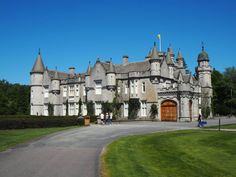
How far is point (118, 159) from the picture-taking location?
47.1 ft

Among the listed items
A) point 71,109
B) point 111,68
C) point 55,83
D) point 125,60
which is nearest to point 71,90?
point 55,83

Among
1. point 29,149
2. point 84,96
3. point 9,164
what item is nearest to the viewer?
point 9,164

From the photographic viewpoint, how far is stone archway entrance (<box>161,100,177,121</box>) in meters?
48.9

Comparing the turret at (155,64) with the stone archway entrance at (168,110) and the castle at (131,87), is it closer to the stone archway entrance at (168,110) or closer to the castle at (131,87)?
the castle at (131,87)

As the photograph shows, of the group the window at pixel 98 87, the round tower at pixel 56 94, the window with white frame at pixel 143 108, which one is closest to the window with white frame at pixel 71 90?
the round tower at pixel 56 94

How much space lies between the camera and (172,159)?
47.3 ft

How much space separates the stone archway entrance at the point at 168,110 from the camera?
161 feet

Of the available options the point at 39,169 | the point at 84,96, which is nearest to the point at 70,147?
→ the point at 39,169

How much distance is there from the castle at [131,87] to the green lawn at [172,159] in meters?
28.9

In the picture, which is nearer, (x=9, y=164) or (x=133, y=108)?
(x=9, y=164)

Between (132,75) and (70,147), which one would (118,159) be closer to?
(70,147)

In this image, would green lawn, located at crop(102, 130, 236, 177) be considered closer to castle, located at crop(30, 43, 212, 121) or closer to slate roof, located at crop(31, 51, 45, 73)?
castle, located at crop(30, 43, 212, 121)

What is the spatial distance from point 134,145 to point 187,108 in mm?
30077

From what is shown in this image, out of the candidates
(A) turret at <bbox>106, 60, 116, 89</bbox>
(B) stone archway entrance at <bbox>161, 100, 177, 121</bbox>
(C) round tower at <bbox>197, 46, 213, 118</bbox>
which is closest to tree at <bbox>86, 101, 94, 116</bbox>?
(A) turret at <bbox>106, 60, 116, 89</bbox>
